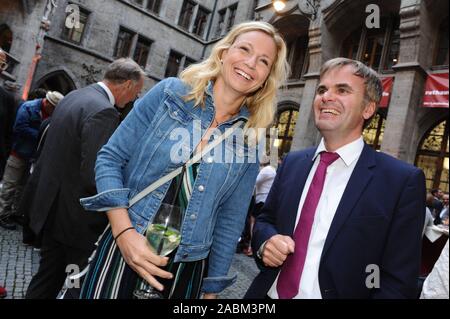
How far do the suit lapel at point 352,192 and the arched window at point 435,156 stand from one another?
35.1ft

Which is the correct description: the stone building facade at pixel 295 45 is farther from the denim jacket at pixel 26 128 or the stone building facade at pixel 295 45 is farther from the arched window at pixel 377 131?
the denim jacket at pixel 26 128

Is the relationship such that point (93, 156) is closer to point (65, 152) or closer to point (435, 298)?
point (65, 152)

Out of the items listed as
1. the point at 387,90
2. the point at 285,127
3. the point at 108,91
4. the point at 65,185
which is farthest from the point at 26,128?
the point at 285,127

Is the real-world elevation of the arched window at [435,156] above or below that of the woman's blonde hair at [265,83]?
above

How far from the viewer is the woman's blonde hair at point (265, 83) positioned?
1.76 metres

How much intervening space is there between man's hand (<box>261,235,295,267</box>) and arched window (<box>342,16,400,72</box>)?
12629 mm

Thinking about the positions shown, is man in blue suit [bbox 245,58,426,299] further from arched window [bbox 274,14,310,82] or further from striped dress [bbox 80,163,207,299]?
arched window [bbox 274,14,310,82]

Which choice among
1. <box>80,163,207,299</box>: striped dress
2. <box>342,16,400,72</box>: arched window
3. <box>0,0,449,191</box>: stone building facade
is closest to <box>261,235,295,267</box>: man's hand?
<box>80,163,207,299</box>: striped dress

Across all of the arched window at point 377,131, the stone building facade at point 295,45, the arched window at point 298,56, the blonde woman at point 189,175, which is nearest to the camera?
the blonde woman at point 189,175

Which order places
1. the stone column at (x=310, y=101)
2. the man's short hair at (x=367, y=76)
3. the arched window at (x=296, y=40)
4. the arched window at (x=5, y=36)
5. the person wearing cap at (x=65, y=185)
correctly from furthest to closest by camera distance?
the arched window at (x=296, y=40) < the stone column at (x=310, y=101) < the arched window at (x=5, y=36) < the person wearing cap at (x=65, y=185) < the man's short hair at (x=367, y=76)

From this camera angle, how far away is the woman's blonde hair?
176 cm

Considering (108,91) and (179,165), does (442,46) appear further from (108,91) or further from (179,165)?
(179,165)

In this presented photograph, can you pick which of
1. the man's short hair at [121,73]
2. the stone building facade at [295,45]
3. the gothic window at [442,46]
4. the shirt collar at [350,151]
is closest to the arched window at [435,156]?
the stone building facade at [295,45]

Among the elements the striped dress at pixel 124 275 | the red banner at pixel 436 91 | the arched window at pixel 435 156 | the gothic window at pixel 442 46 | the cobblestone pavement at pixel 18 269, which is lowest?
the cobblestone pavement at pixel 18 269
